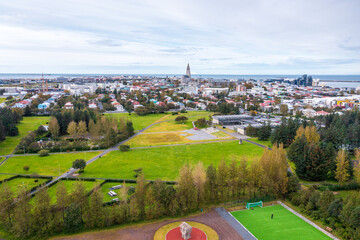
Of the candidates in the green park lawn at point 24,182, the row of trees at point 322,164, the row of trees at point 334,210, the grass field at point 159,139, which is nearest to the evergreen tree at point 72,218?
the green park lawn at point 24,182

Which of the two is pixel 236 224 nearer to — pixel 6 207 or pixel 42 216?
pixel 42 216

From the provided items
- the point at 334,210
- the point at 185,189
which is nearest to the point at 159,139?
the point at 185,189

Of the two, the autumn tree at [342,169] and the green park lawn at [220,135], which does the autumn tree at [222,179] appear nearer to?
the autumn tree at [342,169]

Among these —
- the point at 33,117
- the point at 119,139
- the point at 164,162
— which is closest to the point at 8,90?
the point at 33,117

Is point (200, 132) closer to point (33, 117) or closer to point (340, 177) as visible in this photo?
point (340, 177)

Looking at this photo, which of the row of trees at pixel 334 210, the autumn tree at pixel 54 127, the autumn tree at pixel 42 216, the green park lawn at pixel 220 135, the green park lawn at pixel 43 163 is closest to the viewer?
the row of trees at pixel 334 210

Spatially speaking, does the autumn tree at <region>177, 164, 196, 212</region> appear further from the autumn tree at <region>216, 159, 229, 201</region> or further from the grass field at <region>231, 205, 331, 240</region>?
the grass field at <region>231, 205, 331, 240</region>
